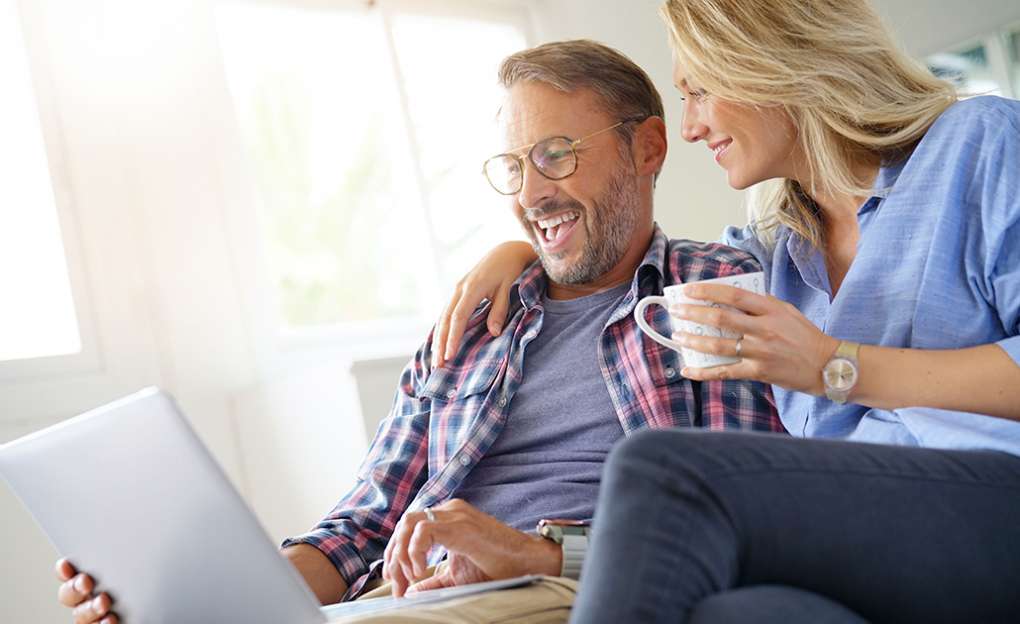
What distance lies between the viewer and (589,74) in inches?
68.6

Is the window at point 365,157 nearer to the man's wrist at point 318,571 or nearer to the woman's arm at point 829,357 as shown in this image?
the man's wrist at point 318,571

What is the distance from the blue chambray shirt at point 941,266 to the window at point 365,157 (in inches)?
84.9

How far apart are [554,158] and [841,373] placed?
69cm

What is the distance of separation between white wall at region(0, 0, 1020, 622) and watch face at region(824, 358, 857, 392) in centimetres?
157

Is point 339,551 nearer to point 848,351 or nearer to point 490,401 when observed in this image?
point 490,401

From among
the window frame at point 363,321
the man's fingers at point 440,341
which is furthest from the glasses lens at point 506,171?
the window frame at point 363,321

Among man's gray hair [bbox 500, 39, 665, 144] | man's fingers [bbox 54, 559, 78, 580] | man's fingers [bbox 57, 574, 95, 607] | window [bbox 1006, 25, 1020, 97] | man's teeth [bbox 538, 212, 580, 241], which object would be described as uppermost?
window [bbox 1006, 25, 1020, 97]

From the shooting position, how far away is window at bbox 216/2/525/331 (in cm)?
333

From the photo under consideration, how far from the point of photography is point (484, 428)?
1.58 metres

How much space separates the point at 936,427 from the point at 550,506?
1.78 ft

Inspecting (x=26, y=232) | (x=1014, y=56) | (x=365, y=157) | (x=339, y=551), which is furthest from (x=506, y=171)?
(x=1014, y=56)

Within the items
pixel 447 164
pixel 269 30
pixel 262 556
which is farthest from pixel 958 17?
pixel 262 556

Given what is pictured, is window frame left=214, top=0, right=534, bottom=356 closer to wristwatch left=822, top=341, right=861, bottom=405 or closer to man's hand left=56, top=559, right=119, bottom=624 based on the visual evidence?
man's hand left=56, top=559, right=119, bottom=624

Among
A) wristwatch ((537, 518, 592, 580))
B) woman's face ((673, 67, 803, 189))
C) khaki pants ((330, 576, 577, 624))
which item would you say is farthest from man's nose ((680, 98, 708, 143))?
khaki pants ((330, 576, 577, 624))
